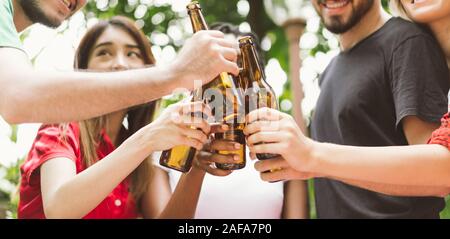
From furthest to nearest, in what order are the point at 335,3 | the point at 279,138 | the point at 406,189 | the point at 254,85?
A: the point at 335,3
the point at 254,85
the point at 406,189
the point at 279,138

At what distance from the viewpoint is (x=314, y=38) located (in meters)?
3.13

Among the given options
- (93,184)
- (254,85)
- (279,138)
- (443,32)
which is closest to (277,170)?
(279,138)

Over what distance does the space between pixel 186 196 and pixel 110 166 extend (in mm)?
219

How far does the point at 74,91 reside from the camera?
0.71m

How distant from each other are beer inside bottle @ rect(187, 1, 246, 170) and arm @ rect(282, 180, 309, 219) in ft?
0.93

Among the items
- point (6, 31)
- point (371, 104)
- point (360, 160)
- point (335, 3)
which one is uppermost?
point (335, 3)

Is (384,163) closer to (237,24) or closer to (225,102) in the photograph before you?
(225,102)

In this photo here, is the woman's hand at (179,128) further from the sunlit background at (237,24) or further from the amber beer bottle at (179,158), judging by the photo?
the sunlit background at (237,24)

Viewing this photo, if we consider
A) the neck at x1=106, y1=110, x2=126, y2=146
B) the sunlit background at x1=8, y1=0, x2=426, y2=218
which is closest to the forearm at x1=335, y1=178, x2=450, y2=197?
the neck at x1=106, y1=110, x2=126, y2=146

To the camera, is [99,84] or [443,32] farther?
[443,32]

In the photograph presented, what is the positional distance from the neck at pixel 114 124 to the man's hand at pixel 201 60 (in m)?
0.38

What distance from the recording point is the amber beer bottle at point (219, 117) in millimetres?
837

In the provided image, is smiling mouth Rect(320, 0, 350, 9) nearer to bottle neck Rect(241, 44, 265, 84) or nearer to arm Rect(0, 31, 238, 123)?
bottle neck Rect(241, 44, 265, 84)

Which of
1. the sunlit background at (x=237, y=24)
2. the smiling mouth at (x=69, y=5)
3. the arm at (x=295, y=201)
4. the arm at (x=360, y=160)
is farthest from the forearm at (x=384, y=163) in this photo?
the sunlit background at (x=237, y=24)
